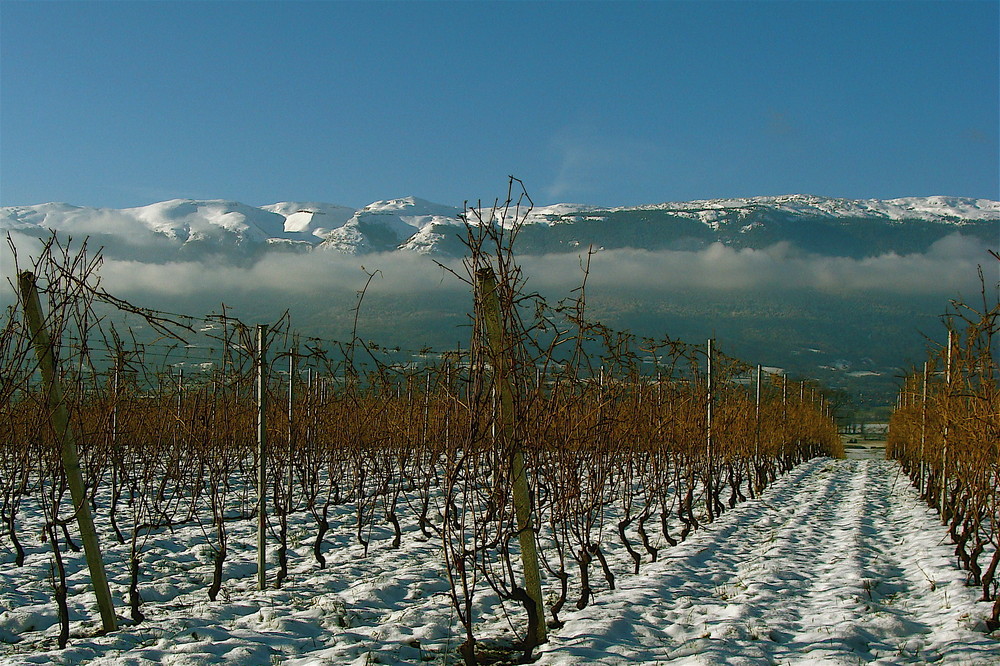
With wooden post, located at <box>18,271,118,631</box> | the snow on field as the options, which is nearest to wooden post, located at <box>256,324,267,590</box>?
the snow on field

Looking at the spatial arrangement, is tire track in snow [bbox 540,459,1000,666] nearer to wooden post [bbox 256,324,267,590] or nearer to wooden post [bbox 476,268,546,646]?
wooden post [bbox 476,268,546,646]

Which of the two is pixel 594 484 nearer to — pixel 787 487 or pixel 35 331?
pixel 35 331

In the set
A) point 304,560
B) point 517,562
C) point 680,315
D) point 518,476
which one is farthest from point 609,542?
point 680,315

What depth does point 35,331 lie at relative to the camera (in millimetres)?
3500

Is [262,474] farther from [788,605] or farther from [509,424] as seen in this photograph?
[788,605]

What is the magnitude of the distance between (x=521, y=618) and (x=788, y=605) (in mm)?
1678

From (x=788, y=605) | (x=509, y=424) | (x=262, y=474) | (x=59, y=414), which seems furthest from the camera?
(x=262, y=474)

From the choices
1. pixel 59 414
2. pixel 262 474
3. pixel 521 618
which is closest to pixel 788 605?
pixel 521 618

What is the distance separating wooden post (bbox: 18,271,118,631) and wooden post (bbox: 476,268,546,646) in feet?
6.54

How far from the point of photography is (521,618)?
4.09 metres

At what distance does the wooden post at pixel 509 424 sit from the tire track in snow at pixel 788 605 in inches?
11.6

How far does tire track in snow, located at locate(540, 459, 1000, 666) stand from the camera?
3.52 meters

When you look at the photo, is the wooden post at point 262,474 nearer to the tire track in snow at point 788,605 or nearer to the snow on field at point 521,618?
the snow on field at point 521,618

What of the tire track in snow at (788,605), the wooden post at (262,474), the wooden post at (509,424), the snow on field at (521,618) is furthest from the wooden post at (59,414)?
the tire track in snow at (788,605)
